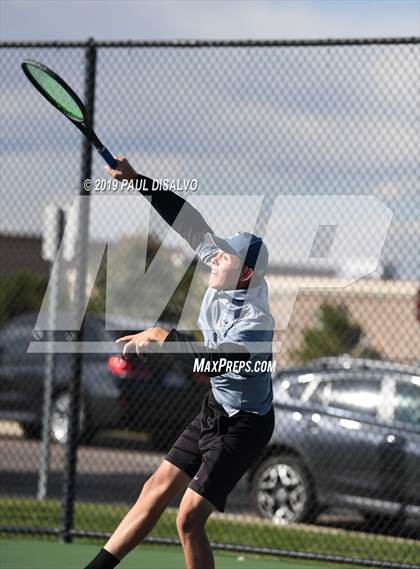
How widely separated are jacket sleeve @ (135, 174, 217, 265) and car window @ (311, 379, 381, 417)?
4439mm

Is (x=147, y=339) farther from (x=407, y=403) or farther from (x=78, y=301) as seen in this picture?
(x=407, y=403)

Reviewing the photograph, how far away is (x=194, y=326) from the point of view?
1044 centimetres

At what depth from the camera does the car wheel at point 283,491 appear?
33.7ft

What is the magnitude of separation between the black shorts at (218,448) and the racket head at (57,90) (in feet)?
4.98

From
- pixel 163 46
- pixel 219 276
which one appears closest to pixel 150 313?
pixel 163 46

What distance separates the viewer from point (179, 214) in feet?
20.1

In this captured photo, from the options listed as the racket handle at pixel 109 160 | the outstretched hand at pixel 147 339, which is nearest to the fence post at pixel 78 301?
the racket handle at pixel 109 160

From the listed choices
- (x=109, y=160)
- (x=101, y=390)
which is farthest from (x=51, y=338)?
(x=109, y=160)

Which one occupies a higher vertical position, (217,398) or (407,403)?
(217,398)

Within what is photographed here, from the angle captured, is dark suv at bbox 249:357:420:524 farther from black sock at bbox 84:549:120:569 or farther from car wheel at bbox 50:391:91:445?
black sock at bbox 84:549:120:569

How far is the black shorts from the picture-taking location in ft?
19.1

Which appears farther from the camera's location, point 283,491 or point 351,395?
point 351,395

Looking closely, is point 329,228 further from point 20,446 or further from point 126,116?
point 20,446

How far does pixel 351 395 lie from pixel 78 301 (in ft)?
8.65
